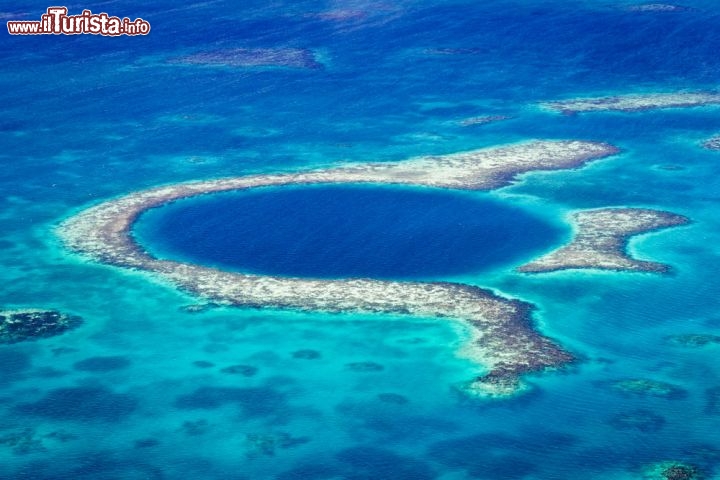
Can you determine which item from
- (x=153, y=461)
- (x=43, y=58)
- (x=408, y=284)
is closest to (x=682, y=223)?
(x=408, y=284)

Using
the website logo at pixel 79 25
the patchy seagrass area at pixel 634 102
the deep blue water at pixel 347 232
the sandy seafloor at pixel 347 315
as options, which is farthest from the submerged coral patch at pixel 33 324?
the website logo at pixel 79 25

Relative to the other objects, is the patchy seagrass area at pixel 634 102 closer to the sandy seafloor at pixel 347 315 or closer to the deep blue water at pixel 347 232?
the sandy seafloor at pixel 347 315

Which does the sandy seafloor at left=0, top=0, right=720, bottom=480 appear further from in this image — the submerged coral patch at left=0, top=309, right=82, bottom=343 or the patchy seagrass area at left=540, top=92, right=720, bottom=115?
the patchy seagrass area at left=540, top=92, right=720, bottom=115

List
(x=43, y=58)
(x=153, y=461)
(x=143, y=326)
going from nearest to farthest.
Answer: (x=153, y=461), (x=143, y=326), (x=43, y=58)

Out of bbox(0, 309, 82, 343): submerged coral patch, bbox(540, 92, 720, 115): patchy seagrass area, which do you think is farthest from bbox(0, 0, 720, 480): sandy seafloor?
bbox(540, 92, 720, 115): patchy seagrass area

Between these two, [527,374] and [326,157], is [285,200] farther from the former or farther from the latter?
[527,374]
